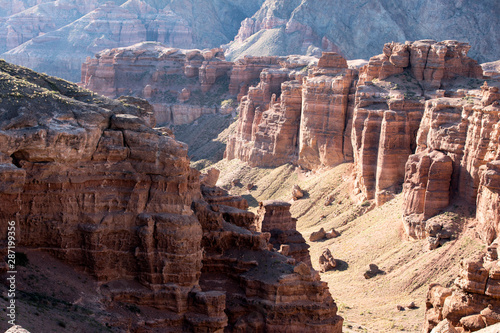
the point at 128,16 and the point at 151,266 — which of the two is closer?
the point at 151,266

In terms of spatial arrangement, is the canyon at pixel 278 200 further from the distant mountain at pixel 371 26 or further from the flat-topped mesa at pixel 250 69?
the distant mountain at pixel 371 26

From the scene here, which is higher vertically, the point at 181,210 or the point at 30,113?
A: the point at 30,113

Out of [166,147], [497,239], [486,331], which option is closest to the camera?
[486,331]

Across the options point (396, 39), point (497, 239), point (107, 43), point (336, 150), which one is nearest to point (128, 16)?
point (107, 43)

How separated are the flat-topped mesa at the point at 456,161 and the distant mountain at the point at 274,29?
9993cm

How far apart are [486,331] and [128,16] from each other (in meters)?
176

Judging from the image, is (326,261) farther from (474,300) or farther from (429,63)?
(474,300)

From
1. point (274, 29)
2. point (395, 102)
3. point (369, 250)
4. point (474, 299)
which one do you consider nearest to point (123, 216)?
point (474, 299)

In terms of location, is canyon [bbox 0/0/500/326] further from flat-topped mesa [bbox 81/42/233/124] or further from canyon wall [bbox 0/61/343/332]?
flat-topped mesa [bbox 81/42/233/124]

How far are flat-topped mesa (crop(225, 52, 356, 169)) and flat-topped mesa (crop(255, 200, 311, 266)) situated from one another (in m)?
20.7

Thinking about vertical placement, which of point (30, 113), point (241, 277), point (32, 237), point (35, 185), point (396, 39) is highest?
point (396, 39)

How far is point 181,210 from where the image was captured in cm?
3173

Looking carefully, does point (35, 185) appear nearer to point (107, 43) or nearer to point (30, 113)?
point (30, 113)

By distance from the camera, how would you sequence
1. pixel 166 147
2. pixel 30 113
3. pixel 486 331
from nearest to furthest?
1. pixel 486 331
2. pixel 30 113
3. pixel 166 147
